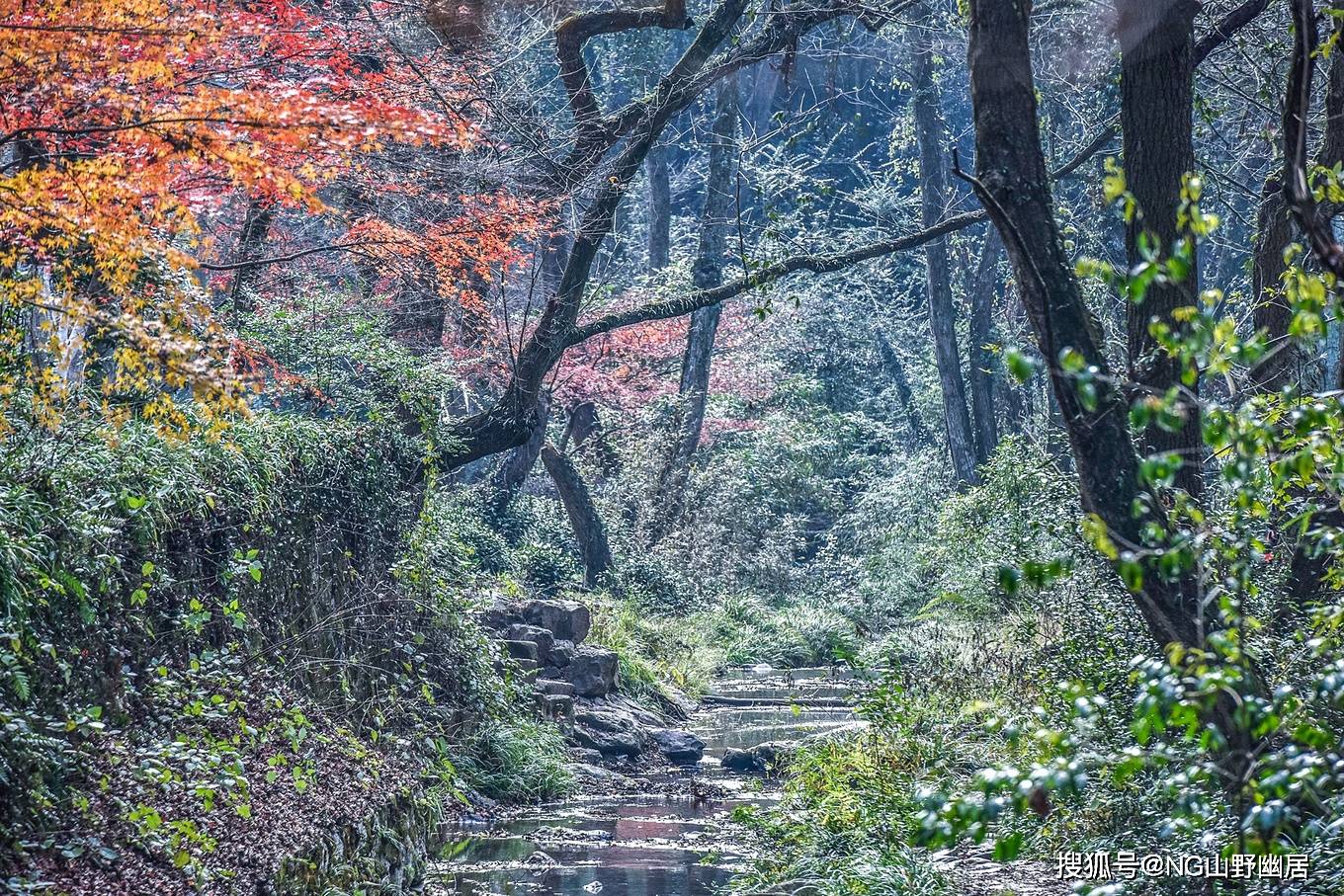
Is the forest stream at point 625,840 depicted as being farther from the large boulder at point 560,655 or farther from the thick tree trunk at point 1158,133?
the thick tree trunk at point 1158,133

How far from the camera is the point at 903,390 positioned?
3014 centimetres

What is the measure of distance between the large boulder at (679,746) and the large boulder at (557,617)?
5.33 feet

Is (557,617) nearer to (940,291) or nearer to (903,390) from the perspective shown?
(940,291)

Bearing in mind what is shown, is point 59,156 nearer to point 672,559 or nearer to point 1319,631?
point 1319,631

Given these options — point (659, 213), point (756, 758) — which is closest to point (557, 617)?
point (756, 758)

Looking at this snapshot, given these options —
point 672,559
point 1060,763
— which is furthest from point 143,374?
point 672,559

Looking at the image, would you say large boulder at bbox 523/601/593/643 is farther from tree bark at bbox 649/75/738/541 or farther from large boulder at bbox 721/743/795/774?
tree bark at bbox 649/75/738/541

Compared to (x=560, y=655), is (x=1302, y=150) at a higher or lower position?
higher

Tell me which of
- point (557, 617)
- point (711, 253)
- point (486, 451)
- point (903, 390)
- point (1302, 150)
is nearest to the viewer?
point (1302, 150)

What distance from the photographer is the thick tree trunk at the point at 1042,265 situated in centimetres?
504

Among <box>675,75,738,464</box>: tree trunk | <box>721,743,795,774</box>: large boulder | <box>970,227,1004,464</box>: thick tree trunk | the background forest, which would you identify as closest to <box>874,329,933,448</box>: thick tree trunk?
<box>970,227,1004,464</box>: thick tree trunk

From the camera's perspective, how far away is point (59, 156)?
648 cm

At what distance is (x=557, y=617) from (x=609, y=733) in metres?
1.79

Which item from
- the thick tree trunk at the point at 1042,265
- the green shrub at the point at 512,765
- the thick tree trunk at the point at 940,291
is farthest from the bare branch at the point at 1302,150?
the thick tree trunk at the point at 940,291
